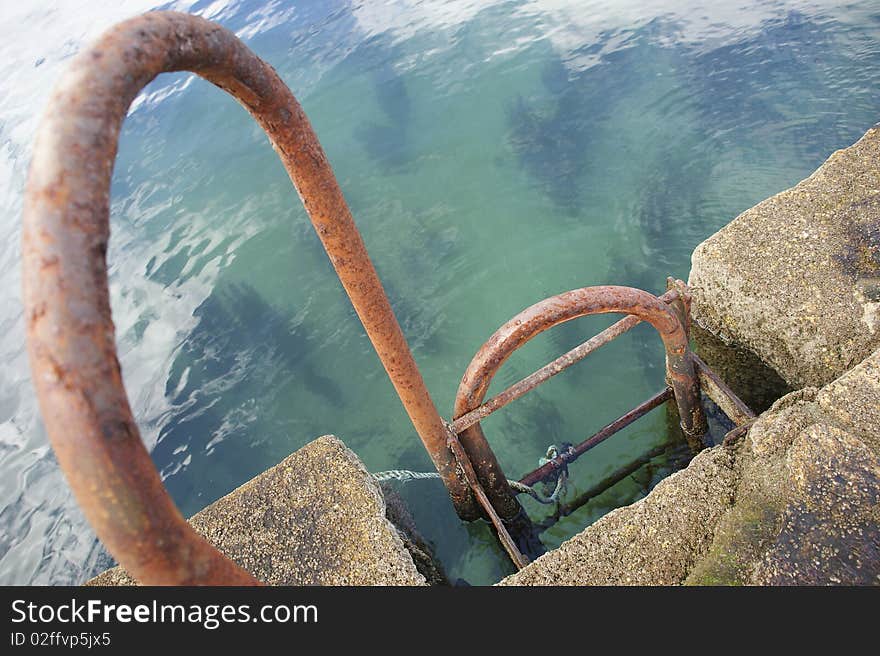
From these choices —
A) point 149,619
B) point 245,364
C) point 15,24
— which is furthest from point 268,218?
point 15,24

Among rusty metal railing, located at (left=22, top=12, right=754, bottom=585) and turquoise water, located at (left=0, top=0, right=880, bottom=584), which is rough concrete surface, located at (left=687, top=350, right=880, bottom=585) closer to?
turquoise water, located at (left=0, top=0, right=880, bottom=584)

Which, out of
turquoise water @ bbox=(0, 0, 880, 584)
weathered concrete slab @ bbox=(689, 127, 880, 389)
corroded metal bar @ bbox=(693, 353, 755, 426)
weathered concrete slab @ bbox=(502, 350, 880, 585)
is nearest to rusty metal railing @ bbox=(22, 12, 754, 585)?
weathered concrete slab @ bbox=(502, 350, 880, 585)

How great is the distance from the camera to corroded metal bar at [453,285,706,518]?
2.72 m

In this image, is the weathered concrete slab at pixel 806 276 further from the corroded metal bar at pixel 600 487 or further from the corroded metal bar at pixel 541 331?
the corroded metal bar at pixel 600 487

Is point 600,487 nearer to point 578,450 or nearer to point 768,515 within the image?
point 578,450

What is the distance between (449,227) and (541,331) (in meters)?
4.90

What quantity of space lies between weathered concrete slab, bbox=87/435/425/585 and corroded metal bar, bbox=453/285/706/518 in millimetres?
676

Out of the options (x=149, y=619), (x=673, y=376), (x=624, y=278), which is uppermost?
(x=149, y=619)

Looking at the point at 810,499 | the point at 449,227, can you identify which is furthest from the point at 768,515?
the point at 449,227

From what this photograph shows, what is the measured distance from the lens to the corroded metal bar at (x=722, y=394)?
3.33 metres

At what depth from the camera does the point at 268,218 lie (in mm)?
8516

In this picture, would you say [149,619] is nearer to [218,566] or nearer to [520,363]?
[218,566]

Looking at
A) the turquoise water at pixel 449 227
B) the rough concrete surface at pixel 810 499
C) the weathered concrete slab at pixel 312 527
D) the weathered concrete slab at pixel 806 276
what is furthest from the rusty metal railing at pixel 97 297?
the turquoise water at pixel 449 227

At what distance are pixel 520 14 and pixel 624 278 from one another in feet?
25.4
